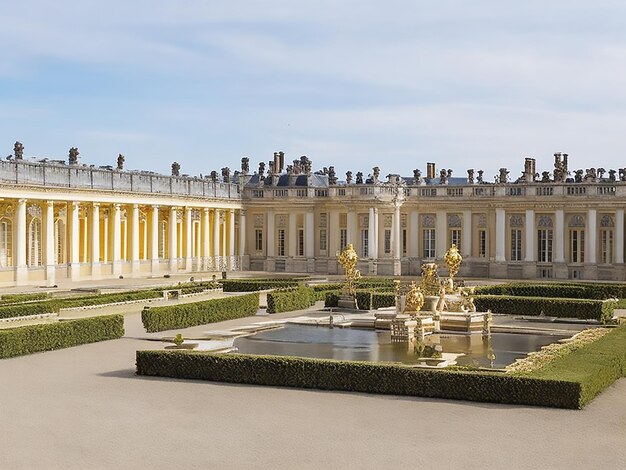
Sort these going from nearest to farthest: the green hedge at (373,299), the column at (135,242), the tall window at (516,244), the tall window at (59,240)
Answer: the green hedge at (373,299) → the tall window at (59,240) → the column at (135,242) → the tall window at (516,244)

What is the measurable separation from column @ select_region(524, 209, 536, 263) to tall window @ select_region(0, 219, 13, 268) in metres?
29.3

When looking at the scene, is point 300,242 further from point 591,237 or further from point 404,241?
point 591,237

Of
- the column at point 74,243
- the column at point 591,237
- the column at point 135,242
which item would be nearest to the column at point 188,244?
the column at point 135,242

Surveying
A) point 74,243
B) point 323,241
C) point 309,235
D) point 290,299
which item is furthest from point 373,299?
point 323,241

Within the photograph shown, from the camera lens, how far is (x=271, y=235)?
65.0 metres

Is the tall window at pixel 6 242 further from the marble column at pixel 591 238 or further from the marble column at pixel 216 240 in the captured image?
the marble column at pixel 591 238

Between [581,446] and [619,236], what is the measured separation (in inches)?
1665

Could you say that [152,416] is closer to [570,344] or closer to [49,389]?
[49,389]

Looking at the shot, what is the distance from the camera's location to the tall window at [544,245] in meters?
57.0

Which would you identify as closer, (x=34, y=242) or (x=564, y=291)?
(x=564, y=291)

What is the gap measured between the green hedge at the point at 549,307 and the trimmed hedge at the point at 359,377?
51.6ft

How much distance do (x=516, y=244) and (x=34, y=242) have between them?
1110 inches

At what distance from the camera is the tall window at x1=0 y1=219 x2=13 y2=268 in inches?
1924

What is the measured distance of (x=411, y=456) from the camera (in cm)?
1405
